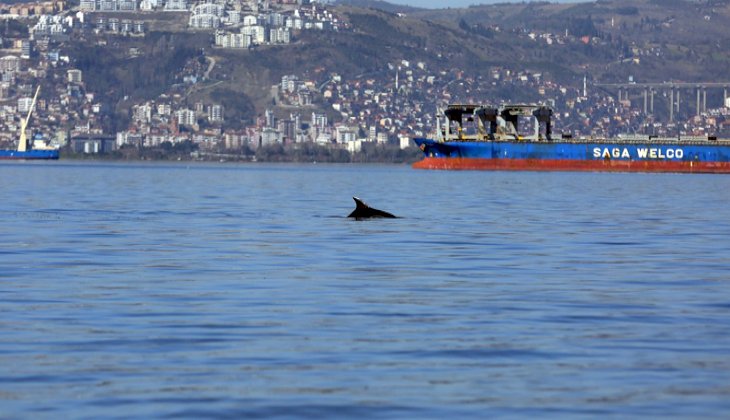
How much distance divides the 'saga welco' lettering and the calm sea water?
111 metres

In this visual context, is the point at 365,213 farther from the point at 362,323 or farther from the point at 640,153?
the point at 640,153

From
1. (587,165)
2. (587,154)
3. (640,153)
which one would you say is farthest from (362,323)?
(640,153)

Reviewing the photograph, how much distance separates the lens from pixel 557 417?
15180 millimetres

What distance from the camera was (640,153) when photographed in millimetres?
154875

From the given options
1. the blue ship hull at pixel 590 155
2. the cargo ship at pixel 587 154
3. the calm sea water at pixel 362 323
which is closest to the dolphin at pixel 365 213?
the calm sea water at pixel 362 323

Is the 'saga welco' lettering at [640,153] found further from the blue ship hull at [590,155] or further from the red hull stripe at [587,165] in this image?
the red hull stripe at [587,165]

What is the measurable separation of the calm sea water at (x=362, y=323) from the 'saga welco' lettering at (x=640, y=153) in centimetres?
11080

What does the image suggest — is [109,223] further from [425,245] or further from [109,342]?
[109,342]

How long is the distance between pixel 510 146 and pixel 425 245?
120 meters

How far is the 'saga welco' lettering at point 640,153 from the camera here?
5994 inches

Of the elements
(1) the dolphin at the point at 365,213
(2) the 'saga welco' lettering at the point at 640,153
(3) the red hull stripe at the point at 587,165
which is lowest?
(3) the red hull stripe at the point at 587,165

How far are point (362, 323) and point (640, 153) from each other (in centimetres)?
13622

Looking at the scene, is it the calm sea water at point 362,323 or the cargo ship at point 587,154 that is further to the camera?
the cargo ship at point 587,154

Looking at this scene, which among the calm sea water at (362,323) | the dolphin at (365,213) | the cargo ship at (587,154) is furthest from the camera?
the cargo ship at (587,154)
